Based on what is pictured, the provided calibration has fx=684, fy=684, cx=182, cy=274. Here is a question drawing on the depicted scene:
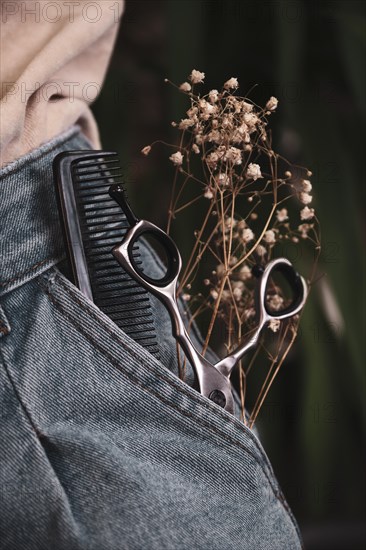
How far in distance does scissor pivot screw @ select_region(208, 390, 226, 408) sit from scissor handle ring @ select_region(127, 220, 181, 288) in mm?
73

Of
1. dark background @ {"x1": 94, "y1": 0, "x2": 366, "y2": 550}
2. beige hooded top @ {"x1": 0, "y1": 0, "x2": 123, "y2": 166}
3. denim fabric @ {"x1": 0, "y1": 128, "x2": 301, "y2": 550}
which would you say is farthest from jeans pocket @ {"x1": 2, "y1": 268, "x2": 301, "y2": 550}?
dark background @ {"x1": 94, "y1": 0, "x2": 366, "y2": 550}

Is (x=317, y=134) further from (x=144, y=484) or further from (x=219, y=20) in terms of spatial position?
(x=144, y=484)

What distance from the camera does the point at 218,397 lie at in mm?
422

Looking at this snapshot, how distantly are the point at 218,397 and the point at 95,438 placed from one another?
86mm

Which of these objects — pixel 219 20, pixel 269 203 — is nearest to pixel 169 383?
pixel 269 203

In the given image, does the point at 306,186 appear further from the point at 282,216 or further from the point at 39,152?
the point at 39,152

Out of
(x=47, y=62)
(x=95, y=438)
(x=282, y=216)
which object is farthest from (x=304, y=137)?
(x=95, y=438)

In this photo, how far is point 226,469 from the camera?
0.40 metres

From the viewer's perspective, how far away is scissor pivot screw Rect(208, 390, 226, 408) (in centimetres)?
42

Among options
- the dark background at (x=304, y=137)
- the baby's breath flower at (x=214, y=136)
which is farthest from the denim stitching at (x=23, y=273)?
the dark background at (x=304, y=137)

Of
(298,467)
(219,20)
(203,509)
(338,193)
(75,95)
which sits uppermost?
(219,20)

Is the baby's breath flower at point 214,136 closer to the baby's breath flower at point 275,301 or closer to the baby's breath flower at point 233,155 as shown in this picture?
the baby's breath flower at point 233,155

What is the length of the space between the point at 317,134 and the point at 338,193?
8 centimetres

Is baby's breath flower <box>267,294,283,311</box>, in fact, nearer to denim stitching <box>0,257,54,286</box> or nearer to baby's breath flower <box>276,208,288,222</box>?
baby's breath flower <box>276,208,288,222</box>
